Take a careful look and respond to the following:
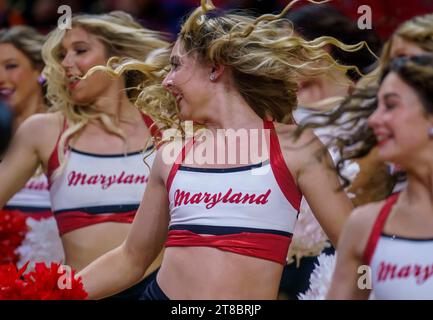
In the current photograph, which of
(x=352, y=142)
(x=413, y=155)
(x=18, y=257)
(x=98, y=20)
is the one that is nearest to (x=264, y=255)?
(x=352, y=142)

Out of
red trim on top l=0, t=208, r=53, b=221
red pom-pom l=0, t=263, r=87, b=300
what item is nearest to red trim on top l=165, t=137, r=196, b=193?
red pom-pom l=0, t=263, r=87, b=300

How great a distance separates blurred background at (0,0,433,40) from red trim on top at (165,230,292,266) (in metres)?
2.50

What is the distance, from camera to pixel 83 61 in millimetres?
4645

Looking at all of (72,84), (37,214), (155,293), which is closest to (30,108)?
(37,214)

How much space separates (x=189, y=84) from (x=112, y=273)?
69 centimetres

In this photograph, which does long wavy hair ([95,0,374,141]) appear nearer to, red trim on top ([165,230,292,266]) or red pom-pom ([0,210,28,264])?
red trim on top ([165,230,292,266])

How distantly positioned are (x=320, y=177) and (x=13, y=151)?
1637 mm

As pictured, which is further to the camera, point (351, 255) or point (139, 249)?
point (139, 249)

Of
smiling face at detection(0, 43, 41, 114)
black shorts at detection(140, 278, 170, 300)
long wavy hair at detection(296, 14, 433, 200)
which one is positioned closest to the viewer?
long wavy hair at detection(296, 14, 433, 200)

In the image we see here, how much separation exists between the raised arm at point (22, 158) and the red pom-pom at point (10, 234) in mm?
552

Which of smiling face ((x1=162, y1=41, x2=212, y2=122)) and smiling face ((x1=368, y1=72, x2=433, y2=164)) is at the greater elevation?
smiling face ((x1=368, y1=72, x2=433, y2=164))

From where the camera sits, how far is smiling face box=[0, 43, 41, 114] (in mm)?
5781

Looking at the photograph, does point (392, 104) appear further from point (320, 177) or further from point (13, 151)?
point (13, 151)

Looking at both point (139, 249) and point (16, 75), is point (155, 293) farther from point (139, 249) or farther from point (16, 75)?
point (16, 75)
